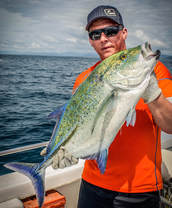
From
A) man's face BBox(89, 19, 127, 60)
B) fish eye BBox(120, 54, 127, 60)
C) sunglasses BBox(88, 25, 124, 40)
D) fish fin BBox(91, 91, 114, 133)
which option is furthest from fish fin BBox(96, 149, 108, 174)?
sunglasses BBox(88, 25, 124, 40)

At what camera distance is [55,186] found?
2.80 m

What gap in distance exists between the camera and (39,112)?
12961 millimetres

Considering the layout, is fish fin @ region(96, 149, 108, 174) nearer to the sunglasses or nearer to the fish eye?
the fish eye

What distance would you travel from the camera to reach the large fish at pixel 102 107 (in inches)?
49.7

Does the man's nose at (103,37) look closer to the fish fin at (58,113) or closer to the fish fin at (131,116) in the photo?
the fish fin at (58,113)

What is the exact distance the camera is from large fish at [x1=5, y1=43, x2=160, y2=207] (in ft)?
4.14

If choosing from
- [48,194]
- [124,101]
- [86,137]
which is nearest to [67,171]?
[48,194]

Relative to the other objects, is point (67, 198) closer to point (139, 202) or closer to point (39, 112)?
point (139, 202)

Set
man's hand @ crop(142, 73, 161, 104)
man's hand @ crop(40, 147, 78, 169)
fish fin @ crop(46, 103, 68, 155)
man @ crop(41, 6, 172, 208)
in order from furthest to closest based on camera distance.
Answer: man @ crop(41, 6, 172, 208)
fish fin @ crop(46, 103, 68, 155)
man's hand @ crop(40, 147, 78, 169)
man's hand @ crop(142, 73, 161, 104)

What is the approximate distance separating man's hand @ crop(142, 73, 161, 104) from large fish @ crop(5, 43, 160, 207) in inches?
2.1

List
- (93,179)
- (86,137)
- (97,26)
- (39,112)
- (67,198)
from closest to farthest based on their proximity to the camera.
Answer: (86,137) → (93,179) → (97,26) → (67,198) → (39,112)

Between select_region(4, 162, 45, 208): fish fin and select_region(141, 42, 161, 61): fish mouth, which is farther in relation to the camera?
select_region(4, 162, 45, 208): fish fin

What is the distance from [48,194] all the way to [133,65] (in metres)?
2.29

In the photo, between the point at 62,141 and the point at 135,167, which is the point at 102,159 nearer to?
the point at 62,141
